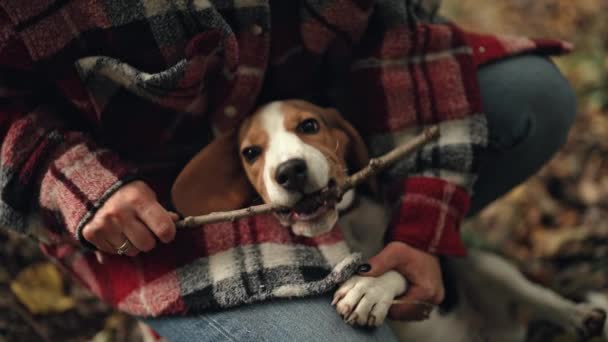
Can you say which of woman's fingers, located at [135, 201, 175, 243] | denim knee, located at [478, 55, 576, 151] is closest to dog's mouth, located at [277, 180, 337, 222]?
woman's fingers, located at [135, 201, 175, 243]

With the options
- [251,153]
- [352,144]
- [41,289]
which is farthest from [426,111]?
[41,289]

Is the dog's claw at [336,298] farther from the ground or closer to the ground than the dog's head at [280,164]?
closer to the ground

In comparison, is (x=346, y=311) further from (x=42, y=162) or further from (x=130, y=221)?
(x=42, y=162)

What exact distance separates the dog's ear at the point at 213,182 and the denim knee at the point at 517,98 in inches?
26.1

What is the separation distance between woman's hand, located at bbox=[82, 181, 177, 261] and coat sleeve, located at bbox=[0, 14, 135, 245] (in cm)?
2

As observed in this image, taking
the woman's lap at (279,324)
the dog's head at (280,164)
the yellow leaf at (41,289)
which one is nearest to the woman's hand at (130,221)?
the dog's head at (280,164)

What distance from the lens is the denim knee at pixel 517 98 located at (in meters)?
1.46

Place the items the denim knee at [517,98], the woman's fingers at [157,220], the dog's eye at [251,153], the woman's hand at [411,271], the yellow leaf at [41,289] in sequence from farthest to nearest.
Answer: the yellow leaf at [41,289] → the denim knee at [517,98] → the dog's eye at [251,153] → the woman's hand at [411,271] → the woman's fingers at [157,220]

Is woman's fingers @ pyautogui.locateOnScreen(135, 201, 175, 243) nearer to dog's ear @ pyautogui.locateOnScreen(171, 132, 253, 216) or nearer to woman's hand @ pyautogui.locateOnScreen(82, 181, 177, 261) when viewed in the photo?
woman's hand @ pyautogui.locateOnScreen(82, 181, 177, 261)

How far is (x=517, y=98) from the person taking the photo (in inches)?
57.7

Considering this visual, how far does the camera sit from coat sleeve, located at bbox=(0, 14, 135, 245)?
1.12 metres

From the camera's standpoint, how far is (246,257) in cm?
122

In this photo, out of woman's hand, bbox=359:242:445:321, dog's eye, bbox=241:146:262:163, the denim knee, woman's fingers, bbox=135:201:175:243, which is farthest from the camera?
the denim knee

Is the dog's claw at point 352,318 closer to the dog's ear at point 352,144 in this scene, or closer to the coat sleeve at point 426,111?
the coat sleeve at point 426,111
